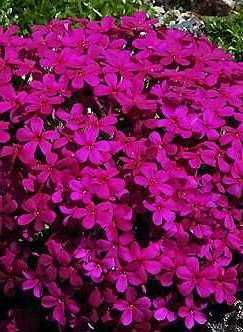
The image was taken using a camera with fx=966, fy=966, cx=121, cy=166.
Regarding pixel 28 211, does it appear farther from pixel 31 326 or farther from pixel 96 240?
pixel 31 326

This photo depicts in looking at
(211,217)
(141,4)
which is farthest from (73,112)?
(141,4)

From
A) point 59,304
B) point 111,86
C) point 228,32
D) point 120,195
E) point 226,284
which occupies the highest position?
point 111,86

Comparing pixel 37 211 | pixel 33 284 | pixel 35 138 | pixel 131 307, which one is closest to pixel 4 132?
pixel 35 138

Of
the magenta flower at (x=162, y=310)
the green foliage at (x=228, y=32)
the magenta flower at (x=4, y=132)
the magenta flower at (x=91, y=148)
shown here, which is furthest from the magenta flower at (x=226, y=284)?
the green foliage at (x=228, y=32)

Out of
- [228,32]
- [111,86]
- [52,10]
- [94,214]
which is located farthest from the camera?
[228,32]

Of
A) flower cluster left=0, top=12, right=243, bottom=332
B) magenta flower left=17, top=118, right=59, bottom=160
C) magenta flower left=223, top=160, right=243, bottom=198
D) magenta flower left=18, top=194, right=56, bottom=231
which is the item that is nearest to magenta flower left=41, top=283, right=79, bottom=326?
flower cluster left=0, top=12, right=243, bottom=332

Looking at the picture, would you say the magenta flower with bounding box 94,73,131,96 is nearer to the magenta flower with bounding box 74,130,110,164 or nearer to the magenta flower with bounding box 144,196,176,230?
the magenta flower with bounding box 74,130,110,164

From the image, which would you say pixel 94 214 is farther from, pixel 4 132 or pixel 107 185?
pixel 4 132
